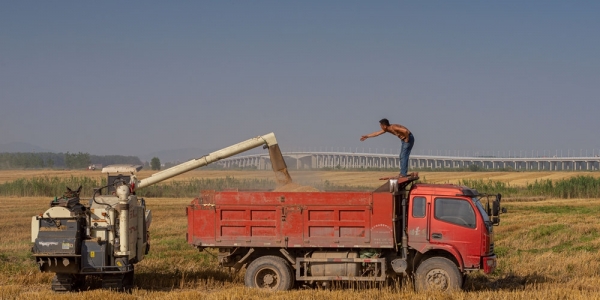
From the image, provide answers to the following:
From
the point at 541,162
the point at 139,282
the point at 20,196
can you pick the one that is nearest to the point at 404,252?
the point at 139,282

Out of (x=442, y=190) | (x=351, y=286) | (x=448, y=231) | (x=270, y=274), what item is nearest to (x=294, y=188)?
(x=270, y=274)

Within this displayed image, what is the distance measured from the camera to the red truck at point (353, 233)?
15.4 m

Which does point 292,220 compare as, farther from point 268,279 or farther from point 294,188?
point 294,188

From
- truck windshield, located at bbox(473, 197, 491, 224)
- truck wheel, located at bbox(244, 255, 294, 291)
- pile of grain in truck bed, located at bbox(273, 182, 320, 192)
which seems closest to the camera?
truck windshield, located at bbox(473, 197, 491, 224)

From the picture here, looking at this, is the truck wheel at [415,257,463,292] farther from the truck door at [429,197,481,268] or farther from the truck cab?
the truck door at [429,197,481,268]

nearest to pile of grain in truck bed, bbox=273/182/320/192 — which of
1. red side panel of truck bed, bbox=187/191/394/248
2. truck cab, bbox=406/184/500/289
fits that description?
red side panel of truck bed, bbox=187/191/394/248

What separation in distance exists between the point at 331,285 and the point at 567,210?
2807 cm

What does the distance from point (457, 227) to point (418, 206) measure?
0.91 meters

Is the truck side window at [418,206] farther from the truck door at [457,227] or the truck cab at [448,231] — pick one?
the truck door at [457,227]

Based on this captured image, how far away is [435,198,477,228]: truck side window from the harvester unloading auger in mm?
6480

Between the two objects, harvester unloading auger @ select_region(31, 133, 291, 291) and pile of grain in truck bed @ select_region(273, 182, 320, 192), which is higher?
pile of grain in truck bed @ select_region(273, 182, 320, 192)

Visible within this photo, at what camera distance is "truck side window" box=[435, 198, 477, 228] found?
50.8 feet

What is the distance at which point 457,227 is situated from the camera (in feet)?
50.6

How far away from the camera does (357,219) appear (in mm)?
15547
